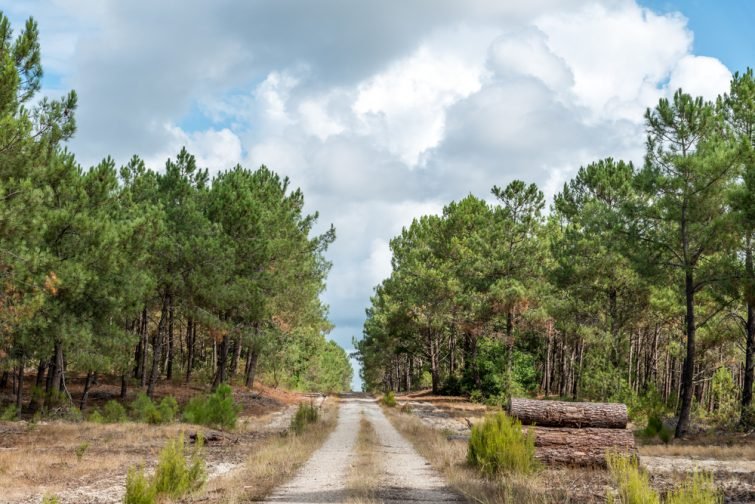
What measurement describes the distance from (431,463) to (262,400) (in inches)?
1013

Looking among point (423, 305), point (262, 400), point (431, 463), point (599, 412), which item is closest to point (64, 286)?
point (431, 463)

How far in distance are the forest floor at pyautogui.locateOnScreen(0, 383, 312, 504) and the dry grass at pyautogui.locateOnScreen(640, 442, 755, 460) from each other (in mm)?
11091

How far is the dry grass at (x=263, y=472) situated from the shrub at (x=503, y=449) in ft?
11.9

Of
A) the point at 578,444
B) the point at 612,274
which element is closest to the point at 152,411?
the point at 578,444

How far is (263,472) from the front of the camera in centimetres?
1259

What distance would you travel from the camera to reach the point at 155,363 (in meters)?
29.5

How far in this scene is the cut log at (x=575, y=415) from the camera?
45.8 feet

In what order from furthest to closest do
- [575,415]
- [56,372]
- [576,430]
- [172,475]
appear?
[56,372], [575,415], [576,430], [172,475]

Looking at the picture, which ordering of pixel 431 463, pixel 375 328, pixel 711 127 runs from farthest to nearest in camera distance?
pixel 375 328 < pixel 711 127 < pixel 431 463

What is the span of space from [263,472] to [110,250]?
40.1ft

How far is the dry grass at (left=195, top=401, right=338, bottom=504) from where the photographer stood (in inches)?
395

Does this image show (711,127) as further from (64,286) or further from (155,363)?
(155,363)

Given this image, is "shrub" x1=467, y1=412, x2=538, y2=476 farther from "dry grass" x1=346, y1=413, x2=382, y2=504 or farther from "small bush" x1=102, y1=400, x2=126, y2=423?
"small bush" x1=102, y1=400, x2=126, y2=423

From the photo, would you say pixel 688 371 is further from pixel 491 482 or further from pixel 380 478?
pixel 380 478
